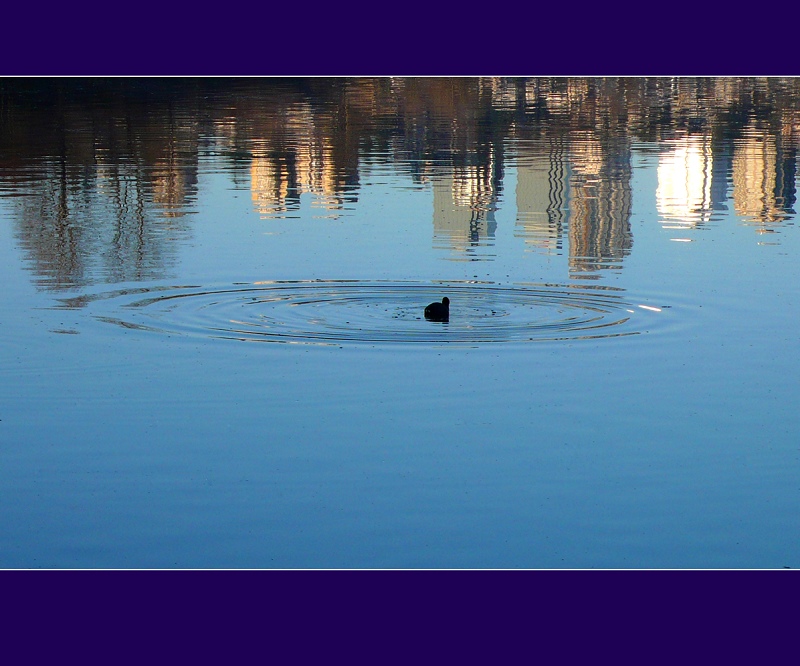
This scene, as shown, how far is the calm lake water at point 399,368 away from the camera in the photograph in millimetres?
10883

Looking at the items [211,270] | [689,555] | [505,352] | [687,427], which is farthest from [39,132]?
[689,555]

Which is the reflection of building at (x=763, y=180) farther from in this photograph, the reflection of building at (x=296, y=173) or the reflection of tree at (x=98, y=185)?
the reflection of tree at (x=98, y=185)

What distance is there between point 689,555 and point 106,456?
5.23 meters

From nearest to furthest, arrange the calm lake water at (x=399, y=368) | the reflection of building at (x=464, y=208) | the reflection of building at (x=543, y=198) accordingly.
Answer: the calm lake water at (x=399, y=368), the reflection of building at (x=464, y=208), the reflection of building at (x=543, y=198)

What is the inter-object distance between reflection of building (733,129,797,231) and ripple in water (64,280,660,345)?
9.47m

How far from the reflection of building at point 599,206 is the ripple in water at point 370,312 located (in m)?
2.38

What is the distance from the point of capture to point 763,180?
34.5 meters

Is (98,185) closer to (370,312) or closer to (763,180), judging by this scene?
(763,180)

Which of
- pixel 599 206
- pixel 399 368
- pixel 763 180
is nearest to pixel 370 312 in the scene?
pixel 399 368

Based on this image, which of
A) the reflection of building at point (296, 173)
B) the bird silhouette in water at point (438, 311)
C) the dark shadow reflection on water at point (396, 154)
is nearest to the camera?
the bird silhouette in water at point (438, 311)

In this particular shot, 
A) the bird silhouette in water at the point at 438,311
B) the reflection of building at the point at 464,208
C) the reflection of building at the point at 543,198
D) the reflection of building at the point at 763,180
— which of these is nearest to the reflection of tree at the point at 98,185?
the reflection of building at the point at 464,208

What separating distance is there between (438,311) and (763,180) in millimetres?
18532

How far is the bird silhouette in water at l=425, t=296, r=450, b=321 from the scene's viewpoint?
59.7 feet

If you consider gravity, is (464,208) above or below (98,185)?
below
